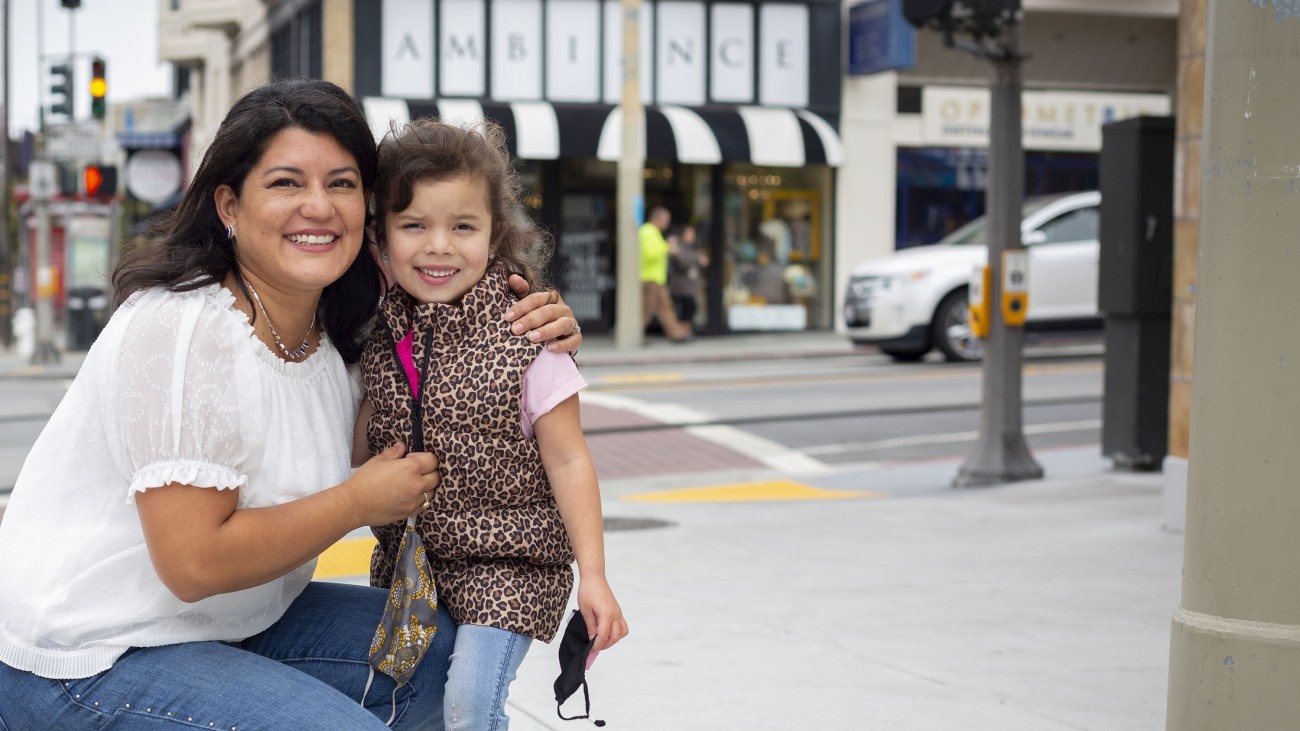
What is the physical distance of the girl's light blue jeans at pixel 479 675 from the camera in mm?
2922

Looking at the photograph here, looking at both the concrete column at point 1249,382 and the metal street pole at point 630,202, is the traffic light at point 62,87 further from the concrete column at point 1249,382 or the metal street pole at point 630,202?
the concrete column at point 1249,382

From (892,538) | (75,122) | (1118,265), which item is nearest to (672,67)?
(75,122)

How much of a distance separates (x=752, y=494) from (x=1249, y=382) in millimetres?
6675

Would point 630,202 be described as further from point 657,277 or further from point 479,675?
point 479,675

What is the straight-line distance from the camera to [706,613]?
19.7ft

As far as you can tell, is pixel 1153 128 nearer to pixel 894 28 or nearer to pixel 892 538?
pixel 892 538

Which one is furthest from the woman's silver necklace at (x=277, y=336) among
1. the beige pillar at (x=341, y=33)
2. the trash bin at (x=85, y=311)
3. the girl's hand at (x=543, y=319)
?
the beige pillar at (x=341, y=33)

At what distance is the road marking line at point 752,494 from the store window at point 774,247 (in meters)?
16.0

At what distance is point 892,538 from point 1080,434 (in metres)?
5.44

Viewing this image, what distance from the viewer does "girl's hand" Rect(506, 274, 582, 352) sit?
294cm

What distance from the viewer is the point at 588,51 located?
83.8 feet

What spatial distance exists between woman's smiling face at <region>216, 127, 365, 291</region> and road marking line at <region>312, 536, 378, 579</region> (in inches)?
151

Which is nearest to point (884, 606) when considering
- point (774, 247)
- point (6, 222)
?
point (774, 247)

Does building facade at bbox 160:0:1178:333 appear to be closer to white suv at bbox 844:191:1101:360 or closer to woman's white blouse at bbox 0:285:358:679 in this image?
white suv at bbox 844:191:1101:360
